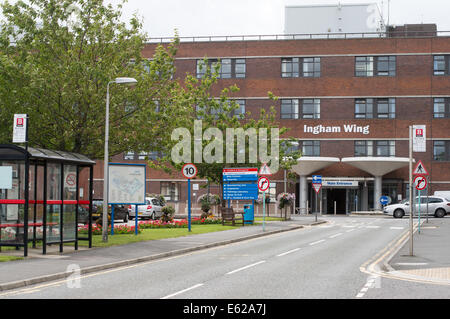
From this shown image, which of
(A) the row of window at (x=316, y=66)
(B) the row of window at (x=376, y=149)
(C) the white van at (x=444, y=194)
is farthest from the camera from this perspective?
(A) the row of window at (x=316, y=66)

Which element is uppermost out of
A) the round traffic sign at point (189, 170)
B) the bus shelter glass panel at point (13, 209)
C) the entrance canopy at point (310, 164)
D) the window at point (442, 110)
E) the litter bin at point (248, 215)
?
the window at point (442, 110)

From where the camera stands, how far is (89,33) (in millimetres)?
23531

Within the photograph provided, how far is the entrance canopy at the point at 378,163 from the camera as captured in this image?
5766 centimetres

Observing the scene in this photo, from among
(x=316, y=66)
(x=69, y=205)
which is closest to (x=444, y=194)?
(x=316, y=66)

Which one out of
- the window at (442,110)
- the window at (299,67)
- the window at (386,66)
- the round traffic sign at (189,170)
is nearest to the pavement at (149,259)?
the round traffic sign at (189,170)

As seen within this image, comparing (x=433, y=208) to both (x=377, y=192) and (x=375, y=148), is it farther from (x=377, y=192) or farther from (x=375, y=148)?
(x=375, y=148)

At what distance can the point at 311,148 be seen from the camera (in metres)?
61.4

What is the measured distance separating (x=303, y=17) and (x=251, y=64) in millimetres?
11250

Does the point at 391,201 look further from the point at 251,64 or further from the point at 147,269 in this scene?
the point at 147,269

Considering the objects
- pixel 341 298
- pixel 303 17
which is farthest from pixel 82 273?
pixel 303 17

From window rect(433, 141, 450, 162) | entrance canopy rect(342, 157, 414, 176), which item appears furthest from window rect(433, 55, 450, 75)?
entrance canopy rect(342, 157, 414, 176)

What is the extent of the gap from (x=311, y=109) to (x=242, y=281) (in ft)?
166

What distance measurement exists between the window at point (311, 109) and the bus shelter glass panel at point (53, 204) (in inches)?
1810

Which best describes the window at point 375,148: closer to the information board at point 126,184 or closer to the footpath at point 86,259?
the footpath at point 86,259
